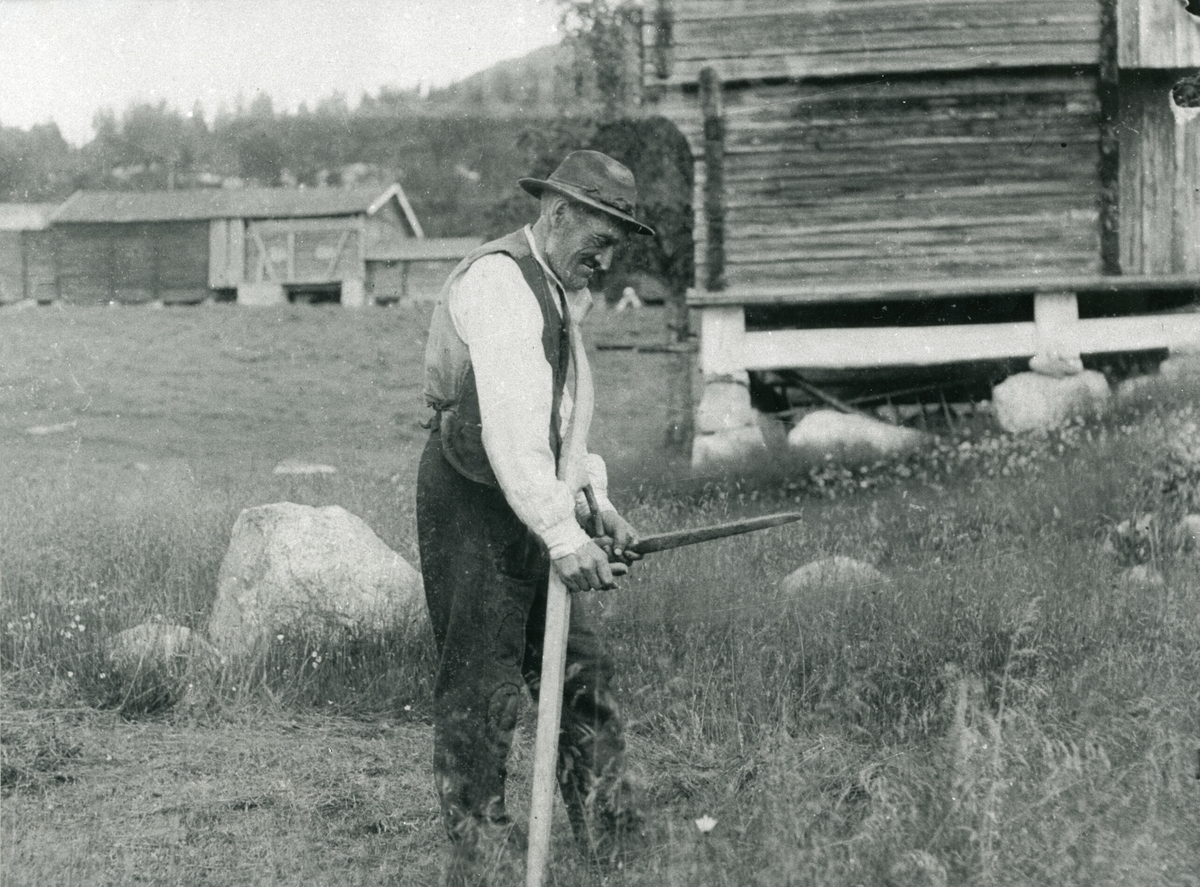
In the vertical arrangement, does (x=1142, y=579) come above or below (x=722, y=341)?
below

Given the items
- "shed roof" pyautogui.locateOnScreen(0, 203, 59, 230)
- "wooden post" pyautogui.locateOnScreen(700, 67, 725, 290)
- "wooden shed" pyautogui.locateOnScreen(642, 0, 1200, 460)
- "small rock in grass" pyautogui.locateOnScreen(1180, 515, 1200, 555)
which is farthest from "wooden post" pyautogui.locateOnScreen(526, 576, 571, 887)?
"shed roof" pyautogui.locateOnScreen(0, 203, 59, 230)

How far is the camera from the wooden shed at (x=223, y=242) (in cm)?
3434

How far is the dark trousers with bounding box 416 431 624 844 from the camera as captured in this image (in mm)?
3445

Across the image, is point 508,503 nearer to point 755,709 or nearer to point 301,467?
point 755,709

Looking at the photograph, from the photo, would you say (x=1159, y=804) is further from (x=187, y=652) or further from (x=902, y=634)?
(x=187, y=652)

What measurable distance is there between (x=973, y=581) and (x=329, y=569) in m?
2.71

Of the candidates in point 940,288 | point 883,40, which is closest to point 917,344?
point 940,288

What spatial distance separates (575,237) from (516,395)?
478mm

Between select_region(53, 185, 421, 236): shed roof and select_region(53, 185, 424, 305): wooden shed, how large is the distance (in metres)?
0.03

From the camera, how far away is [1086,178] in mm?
12109

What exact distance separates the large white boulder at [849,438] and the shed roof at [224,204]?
24.3 m

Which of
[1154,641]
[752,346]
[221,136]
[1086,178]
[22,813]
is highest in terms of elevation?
[221,136]

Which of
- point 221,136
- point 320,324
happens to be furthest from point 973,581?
point 221,136

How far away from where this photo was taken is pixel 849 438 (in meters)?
11.3
